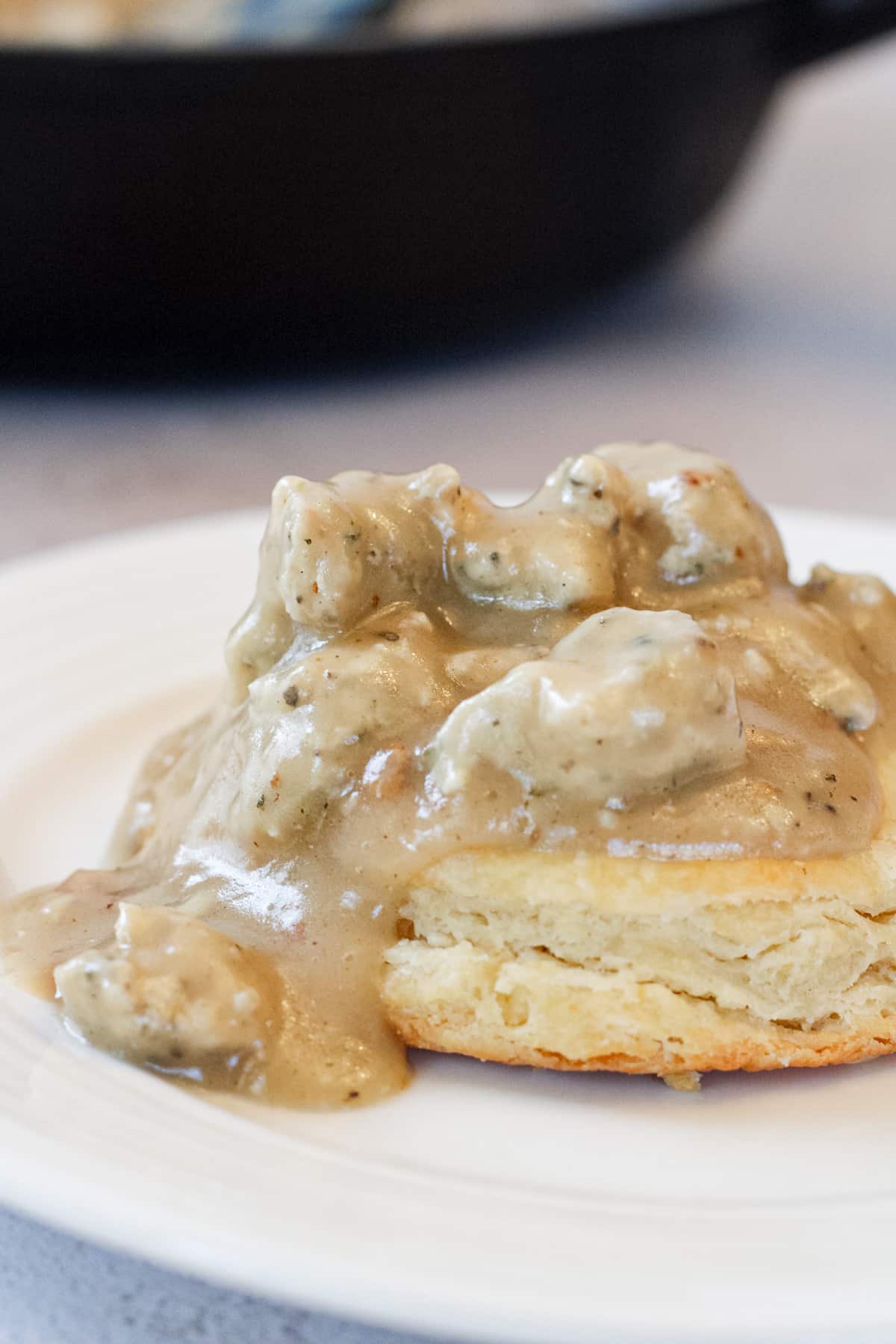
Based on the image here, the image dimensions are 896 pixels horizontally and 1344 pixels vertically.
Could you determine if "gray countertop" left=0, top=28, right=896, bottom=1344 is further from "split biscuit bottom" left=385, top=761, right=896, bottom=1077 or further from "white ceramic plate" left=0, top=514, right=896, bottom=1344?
"split biscuit bottom" left=385, top=761, right=896, bottom=1077

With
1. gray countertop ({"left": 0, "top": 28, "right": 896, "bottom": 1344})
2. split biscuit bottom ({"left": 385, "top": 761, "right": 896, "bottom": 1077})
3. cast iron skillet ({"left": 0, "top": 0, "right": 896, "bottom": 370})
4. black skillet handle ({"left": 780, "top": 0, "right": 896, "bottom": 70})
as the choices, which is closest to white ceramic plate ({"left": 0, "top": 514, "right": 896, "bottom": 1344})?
split biscuit bottom ({"left": 385, "top": 761, "right": 896, "bottom": 1077})

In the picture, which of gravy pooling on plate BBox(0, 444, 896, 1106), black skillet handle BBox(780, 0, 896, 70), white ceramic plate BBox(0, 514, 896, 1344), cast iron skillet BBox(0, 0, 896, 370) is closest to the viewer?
white ceramic plate BBox(0, 514, 896, 1344)

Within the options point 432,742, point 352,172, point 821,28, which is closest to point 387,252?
point 352,172

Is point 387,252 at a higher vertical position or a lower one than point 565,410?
higher

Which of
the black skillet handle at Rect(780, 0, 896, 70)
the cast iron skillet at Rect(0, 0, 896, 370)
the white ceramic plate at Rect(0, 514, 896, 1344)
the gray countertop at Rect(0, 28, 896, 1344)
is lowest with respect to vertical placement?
the white ceramic plate at Rect(0, 514, 896, 1344)

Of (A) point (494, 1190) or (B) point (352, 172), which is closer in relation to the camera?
(A) point (494, 1190)

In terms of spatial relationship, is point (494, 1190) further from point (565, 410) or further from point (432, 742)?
point (565, 410)

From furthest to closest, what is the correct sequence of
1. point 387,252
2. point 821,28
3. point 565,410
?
point 565,410
point 821,28
point 387,252

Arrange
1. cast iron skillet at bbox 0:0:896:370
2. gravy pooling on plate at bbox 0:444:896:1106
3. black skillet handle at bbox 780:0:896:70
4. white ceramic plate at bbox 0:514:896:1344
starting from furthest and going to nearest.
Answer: black skillet handle at bbox 780:0:896:70 < cast iron skillet at bbox 0:0:896:370 < gravy pooling on plate at bbox 0:444:896:1106 < white ceramic plate at bbox 0:514:896:1344

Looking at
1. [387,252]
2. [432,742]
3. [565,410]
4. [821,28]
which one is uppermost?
[821,28]
